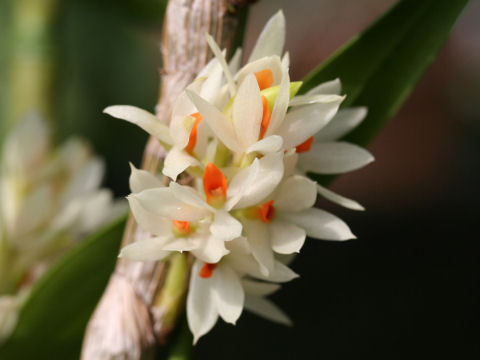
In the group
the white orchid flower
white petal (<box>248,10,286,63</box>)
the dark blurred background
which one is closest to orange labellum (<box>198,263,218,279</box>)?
the white orchid flower

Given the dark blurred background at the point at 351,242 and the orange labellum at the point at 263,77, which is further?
the dark blurred background at the point at 351,242

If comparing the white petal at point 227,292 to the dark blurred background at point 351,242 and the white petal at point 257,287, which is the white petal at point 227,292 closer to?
the white petal at point 257,287

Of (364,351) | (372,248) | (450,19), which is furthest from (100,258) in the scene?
(372,248)

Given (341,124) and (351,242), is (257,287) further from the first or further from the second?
(351,242)

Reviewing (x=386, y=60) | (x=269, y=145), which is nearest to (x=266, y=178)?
(x=269, y=145)

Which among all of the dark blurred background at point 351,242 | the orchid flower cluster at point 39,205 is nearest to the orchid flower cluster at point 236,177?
the orchid flower cluster at point 39,205

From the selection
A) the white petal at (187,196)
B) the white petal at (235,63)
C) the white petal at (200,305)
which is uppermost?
the white petal at (235,63)
